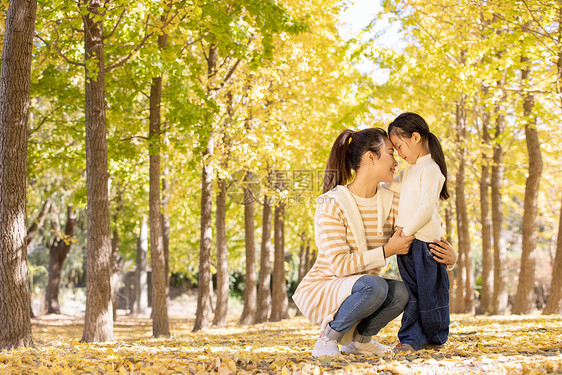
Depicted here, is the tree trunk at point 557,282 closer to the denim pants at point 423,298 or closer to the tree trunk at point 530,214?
the tree trunk at point 530,214

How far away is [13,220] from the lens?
18.9 feet

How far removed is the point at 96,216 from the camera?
24.9 feet

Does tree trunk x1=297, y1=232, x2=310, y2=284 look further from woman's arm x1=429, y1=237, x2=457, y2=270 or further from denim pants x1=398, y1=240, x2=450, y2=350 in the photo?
woman's arm x1=429, y1=237, x2=457, y2=270

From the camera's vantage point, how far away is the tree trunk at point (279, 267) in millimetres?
15578

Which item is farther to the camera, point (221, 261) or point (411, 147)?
point (221, 261)

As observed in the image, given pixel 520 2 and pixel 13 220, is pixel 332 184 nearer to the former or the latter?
pixel 13 220

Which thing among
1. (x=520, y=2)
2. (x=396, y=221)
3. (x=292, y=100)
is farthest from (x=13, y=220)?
(x=292, y=100)

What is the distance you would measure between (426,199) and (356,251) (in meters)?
0.64

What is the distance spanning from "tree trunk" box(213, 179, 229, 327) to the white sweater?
871 cm

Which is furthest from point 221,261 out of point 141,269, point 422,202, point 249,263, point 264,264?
point 141,269

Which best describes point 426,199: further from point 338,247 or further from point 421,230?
point 338,247

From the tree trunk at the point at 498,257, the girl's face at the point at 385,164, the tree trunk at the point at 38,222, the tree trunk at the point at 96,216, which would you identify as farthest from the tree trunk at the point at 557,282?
the tree trunk at the point at 38,222

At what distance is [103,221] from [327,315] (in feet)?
15.0

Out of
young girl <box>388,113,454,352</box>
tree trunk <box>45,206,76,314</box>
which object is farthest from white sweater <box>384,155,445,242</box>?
tree trunk <box>45,206,76,314</box>
